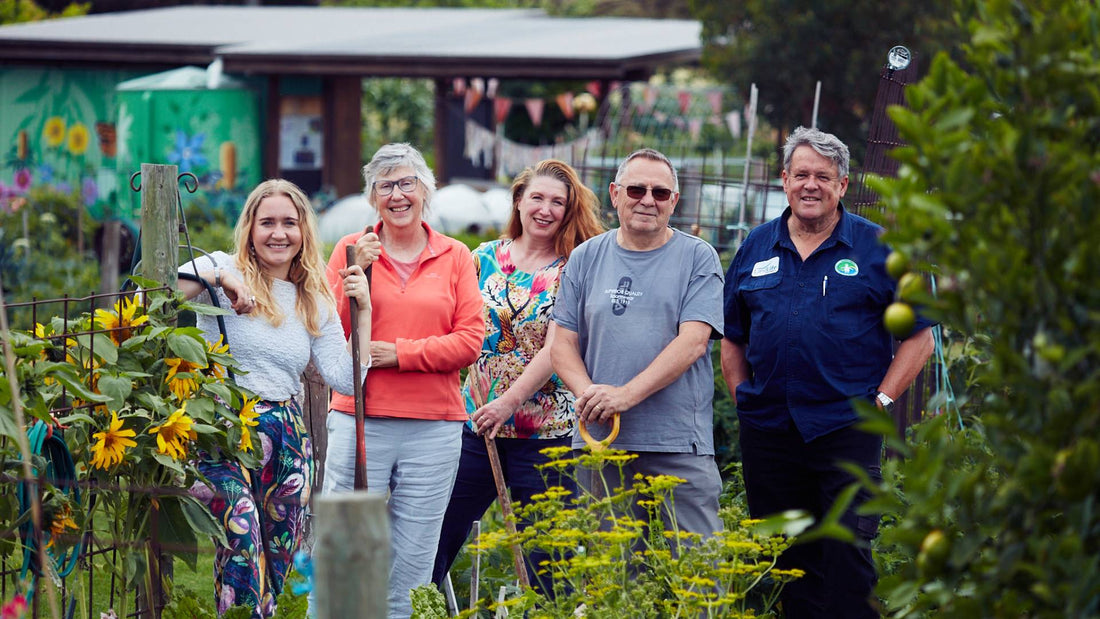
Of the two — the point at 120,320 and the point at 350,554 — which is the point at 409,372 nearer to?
the point at 120,320

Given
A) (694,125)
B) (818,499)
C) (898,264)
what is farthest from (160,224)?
(694,125)

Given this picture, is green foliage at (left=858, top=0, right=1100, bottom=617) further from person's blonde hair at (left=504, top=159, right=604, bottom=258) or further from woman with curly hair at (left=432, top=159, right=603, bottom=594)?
person's blonde hair at (left=504, top=159, right=604, bottom=258)

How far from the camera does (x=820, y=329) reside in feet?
12.1

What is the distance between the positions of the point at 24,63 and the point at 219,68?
127 inches

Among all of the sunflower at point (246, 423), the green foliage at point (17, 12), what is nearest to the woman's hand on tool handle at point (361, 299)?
the sunflower at point (246, 423)

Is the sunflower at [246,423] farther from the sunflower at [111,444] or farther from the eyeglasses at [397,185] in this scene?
the eyeglasses at [397,185]

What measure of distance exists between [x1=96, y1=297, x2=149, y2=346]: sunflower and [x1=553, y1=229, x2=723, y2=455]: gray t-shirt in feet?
4.35

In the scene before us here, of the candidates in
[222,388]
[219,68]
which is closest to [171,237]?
[222,388]

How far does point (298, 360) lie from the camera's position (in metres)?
3.85

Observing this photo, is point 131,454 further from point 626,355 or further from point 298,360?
point 626,355

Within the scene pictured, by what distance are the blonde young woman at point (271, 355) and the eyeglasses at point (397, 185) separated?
9.7 inches

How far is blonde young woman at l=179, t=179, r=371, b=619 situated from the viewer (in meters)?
3.62

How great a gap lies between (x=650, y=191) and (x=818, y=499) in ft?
3.64

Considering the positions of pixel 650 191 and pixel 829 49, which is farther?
pixel 829 49
